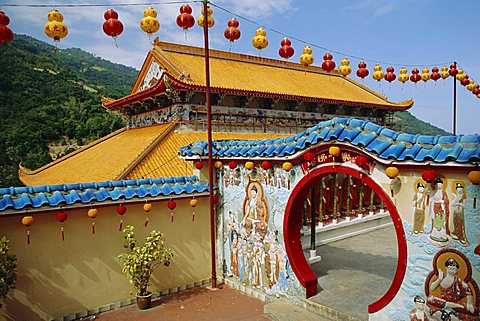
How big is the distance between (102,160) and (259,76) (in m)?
8.04

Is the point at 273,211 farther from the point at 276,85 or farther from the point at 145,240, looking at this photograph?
the point at 276,85

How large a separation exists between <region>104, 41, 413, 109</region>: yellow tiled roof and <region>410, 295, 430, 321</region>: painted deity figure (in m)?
9.05

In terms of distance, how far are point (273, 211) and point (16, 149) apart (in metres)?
37.5

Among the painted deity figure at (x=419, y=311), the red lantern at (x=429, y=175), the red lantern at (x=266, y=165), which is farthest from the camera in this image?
the red lantern at (x=266, y=165)

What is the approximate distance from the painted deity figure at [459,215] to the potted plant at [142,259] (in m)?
5.31

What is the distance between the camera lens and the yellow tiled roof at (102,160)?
Answer: 34.3 feet

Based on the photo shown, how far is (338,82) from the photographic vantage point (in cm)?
2128

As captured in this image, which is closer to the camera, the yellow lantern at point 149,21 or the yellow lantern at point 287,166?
the yellow lantern at point 287,166

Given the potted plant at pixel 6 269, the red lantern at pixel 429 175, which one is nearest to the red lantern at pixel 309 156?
Answer: the red lantern at pixel 429 175

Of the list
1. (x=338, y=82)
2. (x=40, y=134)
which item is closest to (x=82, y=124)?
(x=40, y=134)

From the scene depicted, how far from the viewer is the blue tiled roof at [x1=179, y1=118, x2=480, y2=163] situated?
4555 mm

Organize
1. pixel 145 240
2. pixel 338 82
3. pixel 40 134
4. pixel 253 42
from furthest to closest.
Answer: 1. pixel 40 134
2. pixel 338 82
3. pixel 253 42
4. pixel 145 240

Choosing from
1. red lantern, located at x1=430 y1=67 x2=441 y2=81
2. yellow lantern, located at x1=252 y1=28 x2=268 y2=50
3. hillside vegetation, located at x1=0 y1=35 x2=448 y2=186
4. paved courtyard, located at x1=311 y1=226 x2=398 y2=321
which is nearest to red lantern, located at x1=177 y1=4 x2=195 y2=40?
yellow lantern, located at x1=252 y1=28 x2=268 y2=50

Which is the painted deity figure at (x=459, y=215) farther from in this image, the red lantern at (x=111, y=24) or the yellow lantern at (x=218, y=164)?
the red lantern at (x=111, y=24)
